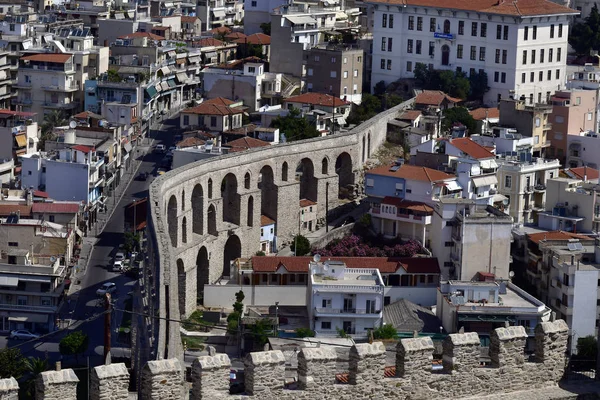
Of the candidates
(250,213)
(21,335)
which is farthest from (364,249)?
(21,335)

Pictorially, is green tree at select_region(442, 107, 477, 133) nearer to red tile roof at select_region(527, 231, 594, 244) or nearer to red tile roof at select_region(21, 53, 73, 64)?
red tile roof at select_region(527, 231, 594, 244)

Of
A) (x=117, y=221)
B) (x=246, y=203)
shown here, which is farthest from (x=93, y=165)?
(x=246, y=203)

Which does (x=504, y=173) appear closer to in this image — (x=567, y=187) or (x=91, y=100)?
(x=567, y=187)

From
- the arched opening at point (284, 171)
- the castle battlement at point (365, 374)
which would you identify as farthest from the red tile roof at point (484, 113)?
the castle battlement at point (365, 374)

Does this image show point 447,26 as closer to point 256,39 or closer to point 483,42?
point 483,42

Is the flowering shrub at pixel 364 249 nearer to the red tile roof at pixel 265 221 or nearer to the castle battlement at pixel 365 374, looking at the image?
the red tile roof at pixel 265 221
